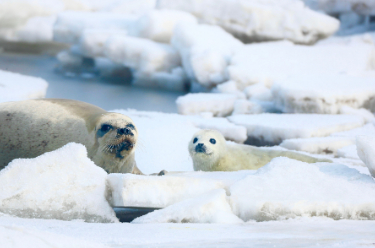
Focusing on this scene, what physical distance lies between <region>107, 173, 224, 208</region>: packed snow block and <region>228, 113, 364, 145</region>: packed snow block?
2.92 metres

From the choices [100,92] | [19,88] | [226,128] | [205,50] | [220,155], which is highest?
[205,50]

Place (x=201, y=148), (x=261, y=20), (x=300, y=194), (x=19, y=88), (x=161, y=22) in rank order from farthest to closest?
(x=161, y=22) → (x=261, y=20) → (x=19, y=88) → (x=201, y=148) → (x=300, y=194)

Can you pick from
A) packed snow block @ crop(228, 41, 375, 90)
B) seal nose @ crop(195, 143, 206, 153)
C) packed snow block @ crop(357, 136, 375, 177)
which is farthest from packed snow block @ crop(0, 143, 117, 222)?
packed snow block @ crop(228, 41, 375, 90)

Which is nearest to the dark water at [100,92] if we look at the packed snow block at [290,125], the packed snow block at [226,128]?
the packed snow block at [226,128]

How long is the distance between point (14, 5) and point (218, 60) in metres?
8.49

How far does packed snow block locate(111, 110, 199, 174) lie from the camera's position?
3.79m

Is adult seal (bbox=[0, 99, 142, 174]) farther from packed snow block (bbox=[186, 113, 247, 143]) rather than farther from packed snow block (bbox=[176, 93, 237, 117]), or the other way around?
packed snow block (bbox=[176, 93, 237, 117])

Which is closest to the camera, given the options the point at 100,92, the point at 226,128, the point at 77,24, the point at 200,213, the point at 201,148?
the point at 200,213

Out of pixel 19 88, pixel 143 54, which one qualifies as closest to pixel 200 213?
pixel 19 88

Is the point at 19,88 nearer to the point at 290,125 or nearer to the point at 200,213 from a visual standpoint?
the point at 290,125

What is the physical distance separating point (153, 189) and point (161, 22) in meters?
8.06

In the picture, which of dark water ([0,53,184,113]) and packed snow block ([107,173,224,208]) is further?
dark water ([0,53,184,113])

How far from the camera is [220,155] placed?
3699mm

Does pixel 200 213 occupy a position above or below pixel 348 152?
below
